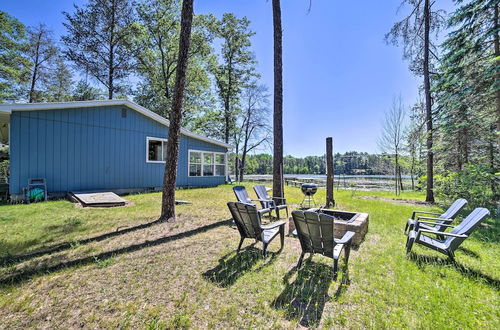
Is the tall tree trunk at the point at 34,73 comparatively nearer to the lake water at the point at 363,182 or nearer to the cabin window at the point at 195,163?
the cabin window at the point at 195,163

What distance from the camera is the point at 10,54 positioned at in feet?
46.0

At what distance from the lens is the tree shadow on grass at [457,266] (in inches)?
106

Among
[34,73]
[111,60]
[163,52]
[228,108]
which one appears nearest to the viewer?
[34,73]

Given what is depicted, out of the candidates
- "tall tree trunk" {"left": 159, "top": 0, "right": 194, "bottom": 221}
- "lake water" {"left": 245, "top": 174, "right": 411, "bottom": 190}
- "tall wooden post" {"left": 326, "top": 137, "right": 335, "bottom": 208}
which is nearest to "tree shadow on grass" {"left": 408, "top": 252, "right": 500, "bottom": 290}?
"tall wooden post" {"left": 326, "top": 137, "right": 335, "bottom": 208}

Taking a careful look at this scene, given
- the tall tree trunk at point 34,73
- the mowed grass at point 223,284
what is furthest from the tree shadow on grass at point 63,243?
the tall tree trunk at point 34,73

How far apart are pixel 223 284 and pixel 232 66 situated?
21.6 m

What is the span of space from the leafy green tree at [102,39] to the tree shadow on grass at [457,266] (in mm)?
20722

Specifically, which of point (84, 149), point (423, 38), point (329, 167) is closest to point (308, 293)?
point (329, 167)

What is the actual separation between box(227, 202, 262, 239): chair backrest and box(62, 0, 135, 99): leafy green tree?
61.1 ft

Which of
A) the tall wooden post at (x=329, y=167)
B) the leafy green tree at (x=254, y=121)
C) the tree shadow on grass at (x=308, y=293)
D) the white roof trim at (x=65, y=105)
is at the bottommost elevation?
the tree shadow on grass at (x=308, y=293)

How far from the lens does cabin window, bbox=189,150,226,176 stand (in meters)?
13.2

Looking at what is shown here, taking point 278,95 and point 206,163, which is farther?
point 206,163

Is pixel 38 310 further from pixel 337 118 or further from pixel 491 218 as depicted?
pixel 337 118

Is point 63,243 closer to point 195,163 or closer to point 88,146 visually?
Answer: point 88,146
